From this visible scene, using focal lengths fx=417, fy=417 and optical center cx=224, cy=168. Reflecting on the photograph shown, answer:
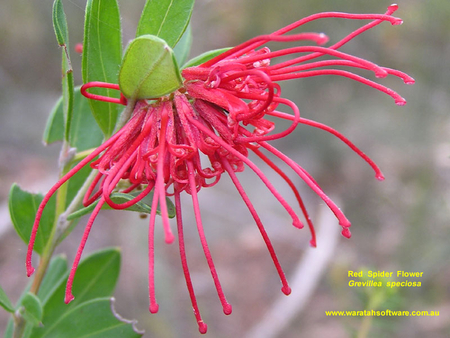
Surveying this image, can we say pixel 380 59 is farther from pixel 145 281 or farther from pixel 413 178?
pixel 145 281

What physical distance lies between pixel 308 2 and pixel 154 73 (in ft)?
10.5

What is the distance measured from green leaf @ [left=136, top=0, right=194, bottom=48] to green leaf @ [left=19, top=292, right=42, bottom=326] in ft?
1.51

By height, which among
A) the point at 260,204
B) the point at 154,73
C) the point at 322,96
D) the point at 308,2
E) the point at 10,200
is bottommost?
the point at 260,204

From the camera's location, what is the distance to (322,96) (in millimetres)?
3945

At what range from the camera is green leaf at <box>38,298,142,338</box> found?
2.54 feet

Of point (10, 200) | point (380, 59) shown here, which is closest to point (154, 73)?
point (10, 200)

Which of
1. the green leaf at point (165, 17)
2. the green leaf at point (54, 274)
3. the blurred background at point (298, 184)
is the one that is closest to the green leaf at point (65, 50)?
the green leaf at point (165, 17)

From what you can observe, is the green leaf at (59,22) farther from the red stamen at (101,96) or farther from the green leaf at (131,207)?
the green leaf at (131,207)

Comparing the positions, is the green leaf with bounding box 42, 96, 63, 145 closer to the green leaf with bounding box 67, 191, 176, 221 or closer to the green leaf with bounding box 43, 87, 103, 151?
the green leaf with bounding box 43, 87, 103, 151

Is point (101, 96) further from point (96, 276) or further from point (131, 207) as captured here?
point (96, 276)

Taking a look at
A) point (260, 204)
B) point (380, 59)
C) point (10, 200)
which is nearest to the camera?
point (10, 200)

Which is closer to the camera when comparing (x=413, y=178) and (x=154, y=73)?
(x=154, y=73)

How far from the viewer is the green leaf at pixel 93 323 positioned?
0.77m

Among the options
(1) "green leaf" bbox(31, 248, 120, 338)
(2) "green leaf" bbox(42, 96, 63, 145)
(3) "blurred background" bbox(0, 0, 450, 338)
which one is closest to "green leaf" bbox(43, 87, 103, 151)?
(2) "green leaf" bbox(42, 96, 63, 145)
